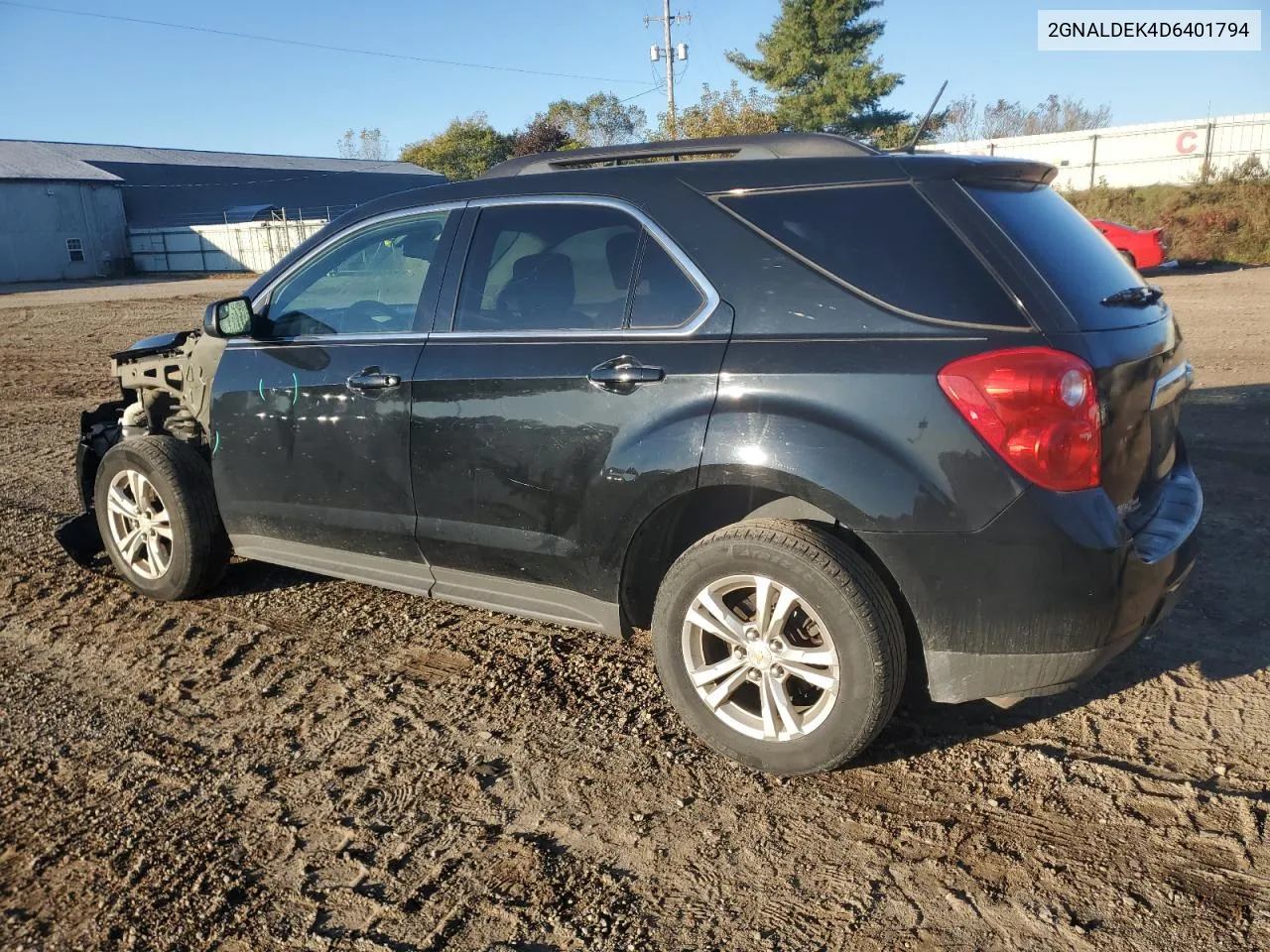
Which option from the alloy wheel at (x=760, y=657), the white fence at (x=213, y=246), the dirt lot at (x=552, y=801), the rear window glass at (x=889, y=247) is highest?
the white fence at (x=213, y=246)

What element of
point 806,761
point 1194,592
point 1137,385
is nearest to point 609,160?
point 1137,385

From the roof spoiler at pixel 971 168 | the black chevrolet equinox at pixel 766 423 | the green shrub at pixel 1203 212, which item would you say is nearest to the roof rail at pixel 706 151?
the black chevrolet equinox at pixel 766 423

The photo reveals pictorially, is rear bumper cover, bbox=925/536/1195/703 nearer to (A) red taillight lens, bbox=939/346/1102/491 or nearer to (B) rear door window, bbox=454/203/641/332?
(A) red taillight lens, bbox=939/346/1102/491

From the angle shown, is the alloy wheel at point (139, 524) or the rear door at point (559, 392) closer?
the rear door at point (559, 392)

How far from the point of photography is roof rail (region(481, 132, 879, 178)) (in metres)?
3.41

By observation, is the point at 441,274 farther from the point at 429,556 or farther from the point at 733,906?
the point at 733,906

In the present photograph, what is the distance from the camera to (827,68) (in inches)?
1673

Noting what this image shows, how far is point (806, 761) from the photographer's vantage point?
3.16 meters

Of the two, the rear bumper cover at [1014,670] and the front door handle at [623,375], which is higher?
the front door handle at [623,375]

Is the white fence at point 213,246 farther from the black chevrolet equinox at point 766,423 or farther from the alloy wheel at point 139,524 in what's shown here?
the black chevrolet equinox at point 766,423

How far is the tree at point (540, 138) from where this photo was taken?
56059mm

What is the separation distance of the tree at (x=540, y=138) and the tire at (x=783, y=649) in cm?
5356

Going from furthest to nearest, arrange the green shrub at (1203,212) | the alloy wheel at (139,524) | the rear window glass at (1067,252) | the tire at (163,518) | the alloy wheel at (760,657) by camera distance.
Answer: the green shrub at (1203,212) < the alloy wheel at (139,524) < the tire at (163,518) < the alloy wheel at (760,657) < the rear window glass at (1067,252)

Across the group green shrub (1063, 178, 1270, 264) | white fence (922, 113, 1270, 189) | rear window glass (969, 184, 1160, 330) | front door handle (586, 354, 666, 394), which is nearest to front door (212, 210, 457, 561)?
front door handle (586, 354, 666, 394)
